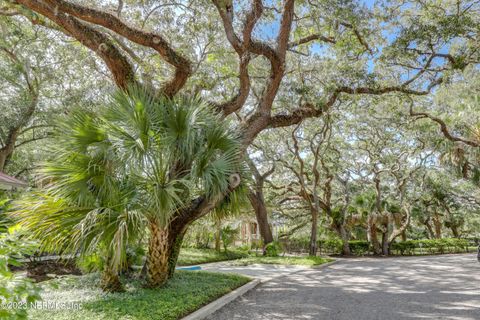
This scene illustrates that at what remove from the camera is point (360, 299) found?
593 centimetres

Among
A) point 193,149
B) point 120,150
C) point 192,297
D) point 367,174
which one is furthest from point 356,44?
point 367,174

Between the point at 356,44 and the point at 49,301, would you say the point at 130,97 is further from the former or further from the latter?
the point at 356,44

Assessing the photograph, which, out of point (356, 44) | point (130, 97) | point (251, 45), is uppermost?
point (356, 44)

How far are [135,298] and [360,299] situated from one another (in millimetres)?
3920

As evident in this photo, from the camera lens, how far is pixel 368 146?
1817 centimetres

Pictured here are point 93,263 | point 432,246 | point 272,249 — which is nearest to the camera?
point 93,263

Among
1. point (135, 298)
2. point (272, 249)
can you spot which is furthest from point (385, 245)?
point (135, 298)

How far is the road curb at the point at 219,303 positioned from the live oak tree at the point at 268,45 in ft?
4.85

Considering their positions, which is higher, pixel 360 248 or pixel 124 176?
pixel 124 176

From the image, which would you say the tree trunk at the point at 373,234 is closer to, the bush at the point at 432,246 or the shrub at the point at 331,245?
the bush at the point at 432,246

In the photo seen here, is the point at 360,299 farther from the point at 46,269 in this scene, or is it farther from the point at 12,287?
the point at 46,269

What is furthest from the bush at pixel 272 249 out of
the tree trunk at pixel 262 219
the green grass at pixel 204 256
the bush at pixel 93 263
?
the bush at pixel 93 263

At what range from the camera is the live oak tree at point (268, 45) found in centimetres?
651

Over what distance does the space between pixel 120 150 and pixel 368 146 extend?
15.8 meters
